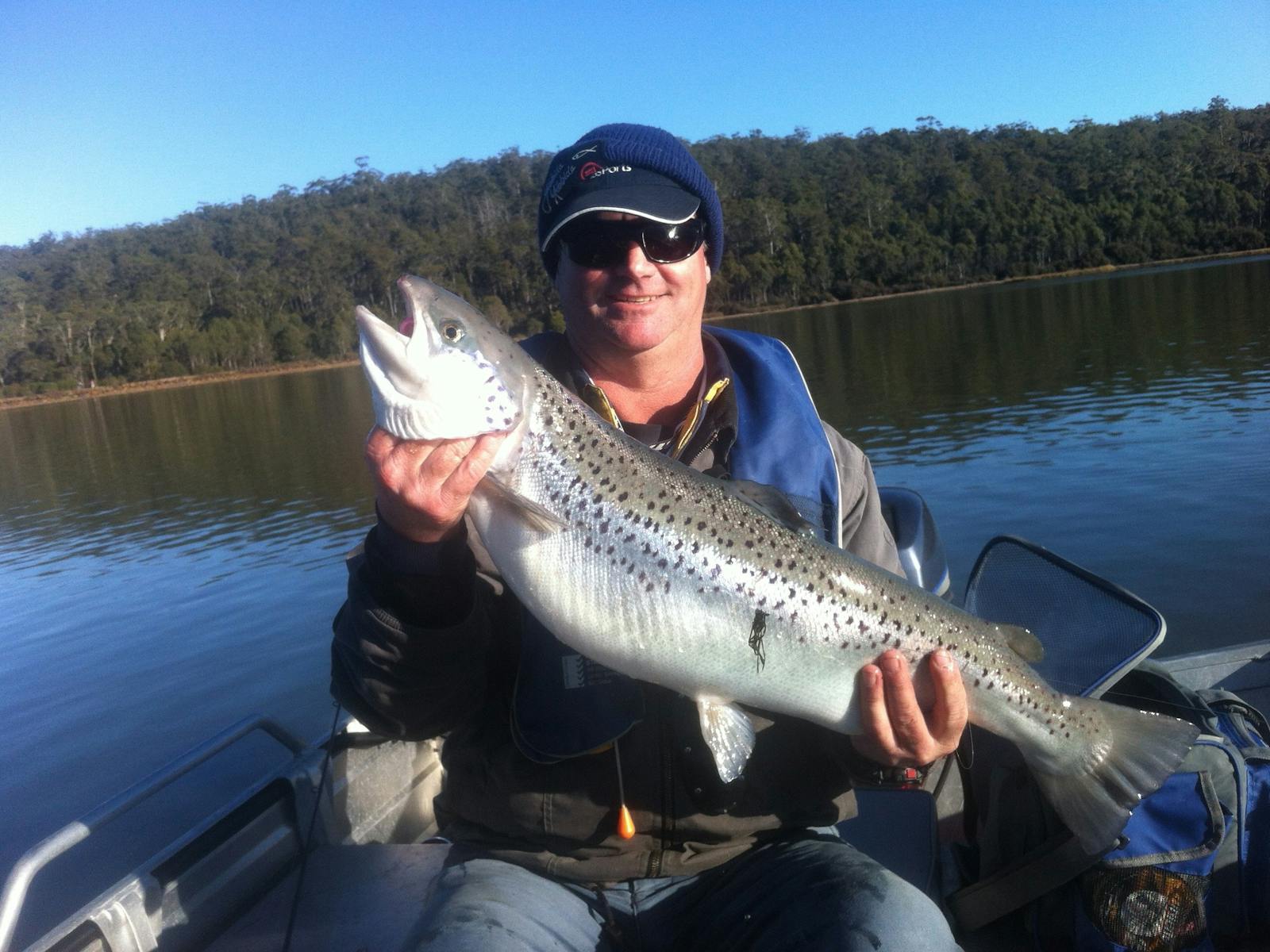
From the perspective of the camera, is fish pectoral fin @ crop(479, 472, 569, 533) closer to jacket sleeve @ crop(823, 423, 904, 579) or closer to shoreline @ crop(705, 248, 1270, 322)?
jacket sleeve @ crop(823, 423, 904, 579)

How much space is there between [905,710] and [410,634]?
1.55 meters

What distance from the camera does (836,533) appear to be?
3.42 metres

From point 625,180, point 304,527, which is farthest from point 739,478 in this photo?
point 304,527

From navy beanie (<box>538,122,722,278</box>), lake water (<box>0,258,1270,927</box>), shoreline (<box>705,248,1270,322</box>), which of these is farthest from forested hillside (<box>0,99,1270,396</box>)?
navy beanie (<box>538,122,722,278</box>)

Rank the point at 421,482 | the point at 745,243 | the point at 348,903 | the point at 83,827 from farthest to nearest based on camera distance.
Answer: the point at 745,243 → the point at 348,903 → the point at 83,827 → the point at 421,482

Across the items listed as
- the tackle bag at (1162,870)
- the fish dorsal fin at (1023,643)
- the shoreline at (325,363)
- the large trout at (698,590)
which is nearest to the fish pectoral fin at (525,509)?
the large trout at (698,590)

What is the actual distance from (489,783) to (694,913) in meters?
0.78

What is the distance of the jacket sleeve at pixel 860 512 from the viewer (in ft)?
11.6

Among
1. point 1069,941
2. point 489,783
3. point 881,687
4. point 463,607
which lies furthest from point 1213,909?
point 463,607

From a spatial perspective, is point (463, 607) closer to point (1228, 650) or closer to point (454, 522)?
point (454, 522)

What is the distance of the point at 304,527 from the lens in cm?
1917

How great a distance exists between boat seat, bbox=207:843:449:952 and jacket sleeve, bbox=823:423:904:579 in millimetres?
2013

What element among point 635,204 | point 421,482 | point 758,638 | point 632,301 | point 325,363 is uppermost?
point 635,204

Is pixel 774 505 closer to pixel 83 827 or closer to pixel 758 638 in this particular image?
pixel 758 638
